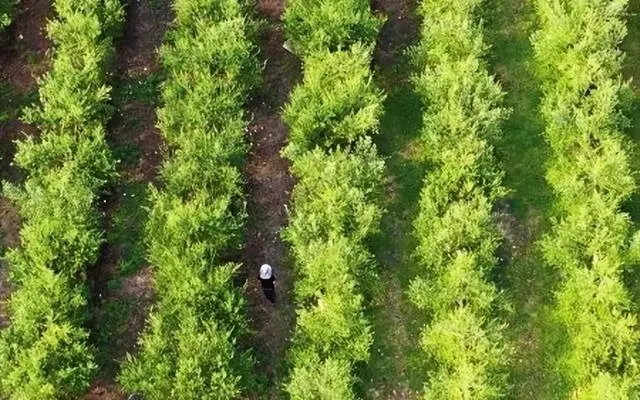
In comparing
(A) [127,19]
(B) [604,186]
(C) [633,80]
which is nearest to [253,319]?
(B) [604,186]

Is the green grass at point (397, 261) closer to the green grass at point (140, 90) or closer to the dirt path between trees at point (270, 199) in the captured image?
the dirt path between trees at point (270, 199)

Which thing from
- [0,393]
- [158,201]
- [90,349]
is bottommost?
[0,393]

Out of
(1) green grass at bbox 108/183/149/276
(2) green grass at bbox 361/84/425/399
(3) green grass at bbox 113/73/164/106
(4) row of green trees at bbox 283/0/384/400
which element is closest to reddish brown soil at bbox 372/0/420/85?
(2) green grass at bbox 361/84/425/399

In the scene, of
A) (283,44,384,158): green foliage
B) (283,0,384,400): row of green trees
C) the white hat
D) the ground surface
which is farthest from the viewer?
(283,44,384,158): green foliage

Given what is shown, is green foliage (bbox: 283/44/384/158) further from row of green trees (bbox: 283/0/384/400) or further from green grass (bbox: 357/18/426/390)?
green grass (bbox: 357/18/426/390)

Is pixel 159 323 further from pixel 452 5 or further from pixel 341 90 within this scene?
pixel 452 5
